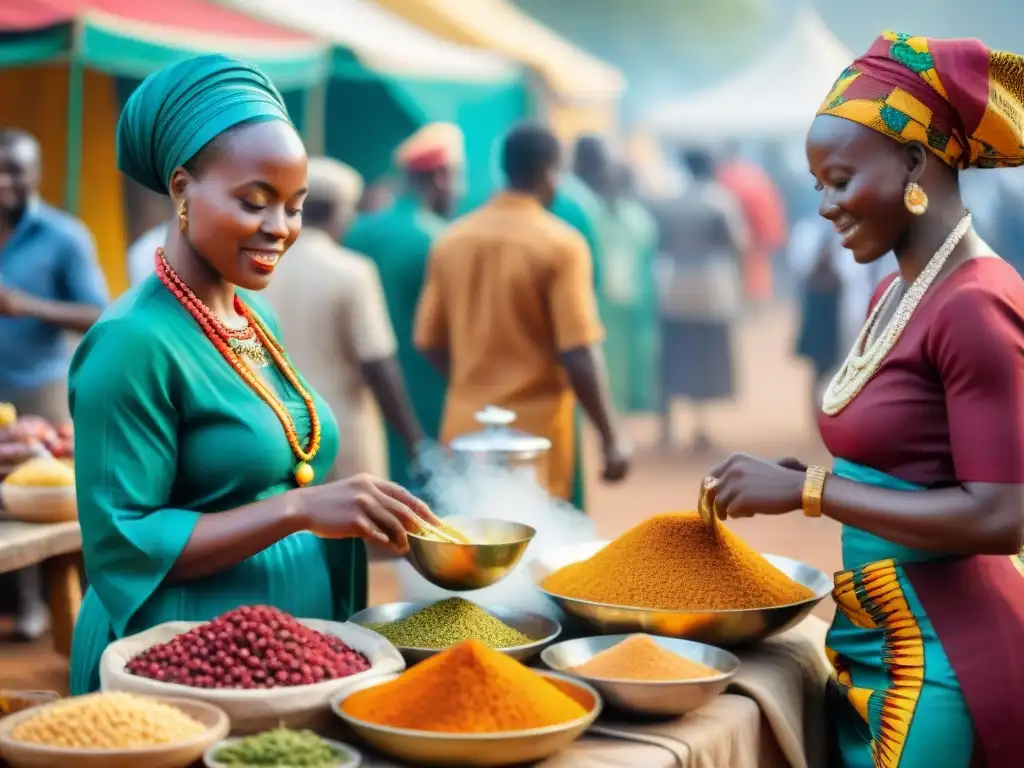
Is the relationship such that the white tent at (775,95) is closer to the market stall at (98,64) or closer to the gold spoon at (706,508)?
the market stall at (98,64)

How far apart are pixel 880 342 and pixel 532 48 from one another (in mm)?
8665

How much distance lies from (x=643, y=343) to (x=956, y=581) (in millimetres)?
8106

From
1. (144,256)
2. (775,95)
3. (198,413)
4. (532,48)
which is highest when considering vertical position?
(775,95)

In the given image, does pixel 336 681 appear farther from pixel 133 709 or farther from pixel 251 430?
pixel 251 430

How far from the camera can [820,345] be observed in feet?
30.4

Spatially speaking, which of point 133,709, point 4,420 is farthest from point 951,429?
point 4,420

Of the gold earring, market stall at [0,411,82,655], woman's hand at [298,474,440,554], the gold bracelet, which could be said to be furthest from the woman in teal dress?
market stall at [0,411,82,655]

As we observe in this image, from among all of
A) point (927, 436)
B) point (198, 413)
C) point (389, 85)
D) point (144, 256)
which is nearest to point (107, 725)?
point (198, 413)

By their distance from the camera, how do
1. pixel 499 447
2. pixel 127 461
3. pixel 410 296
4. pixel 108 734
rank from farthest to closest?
pixel 410 296, pixel 499 447, pixel 127 461, pixel 108 734

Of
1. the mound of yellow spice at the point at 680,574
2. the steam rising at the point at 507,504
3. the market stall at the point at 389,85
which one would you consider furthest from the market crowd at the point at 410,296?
the mound of yellow spice at the point at 680,574

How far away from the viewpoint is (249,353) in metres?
2.10

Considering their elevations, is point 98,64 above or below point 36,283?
above

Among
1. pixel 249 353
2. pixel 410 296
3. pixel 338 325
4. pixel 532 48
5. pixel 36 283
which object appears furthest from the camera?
pixel 532 48

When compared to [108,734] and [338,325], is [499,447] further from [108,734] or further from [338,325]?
[338,325]
